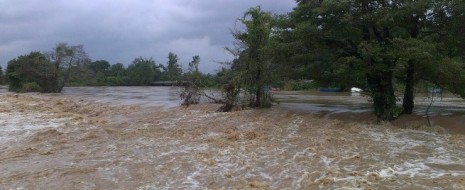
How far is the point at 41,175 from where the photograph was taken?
907 centimetres

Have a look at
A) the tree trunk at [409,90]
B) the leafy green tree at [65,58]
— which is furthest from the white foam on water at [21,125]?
the leafy green tree at [65,58]

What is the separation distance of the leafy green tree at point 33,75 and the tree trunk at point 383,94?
4970cm

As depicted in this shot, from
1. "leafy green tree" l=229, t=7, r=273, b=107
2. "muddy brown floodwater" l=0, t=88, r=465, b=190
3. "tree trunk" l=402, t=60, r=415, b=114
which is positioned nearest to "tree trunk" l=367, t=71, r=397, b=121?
"tree trunk" l=402, t=60, r=415, b=114

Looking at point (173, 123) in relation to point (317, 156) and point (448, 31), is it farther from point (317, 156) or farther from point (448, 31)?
point (448, 31)

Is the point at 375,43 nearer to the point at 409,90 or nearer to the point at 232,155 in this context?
the point at 409,90

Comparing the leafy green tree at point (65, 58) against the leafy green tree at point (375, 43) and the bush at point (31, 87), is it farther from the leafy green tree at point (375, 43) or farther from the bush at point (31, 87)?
the leafy green tree at point (375, 43)

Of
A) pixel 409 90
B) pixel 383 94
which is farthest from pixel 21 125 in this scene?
pixel 409 90

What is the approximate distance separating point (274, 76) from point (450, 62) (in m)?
7.91

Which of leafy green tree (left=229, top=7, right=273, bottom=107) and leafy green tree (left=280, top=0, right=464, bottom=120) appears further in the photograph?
leafy green tree (left=229, top=7, right=273, bottom=107)

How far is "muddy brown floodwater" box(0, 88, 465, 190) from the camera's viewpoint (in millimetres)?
8344

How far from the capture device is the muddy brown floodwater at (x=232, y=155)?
27.4 ft

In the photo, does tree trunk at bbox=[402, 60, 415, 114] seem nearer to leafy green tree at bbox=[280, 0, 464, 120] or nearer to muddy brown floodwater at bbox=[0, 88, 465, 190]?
leafy green tree at bbox=[280, 0, 464, 120]

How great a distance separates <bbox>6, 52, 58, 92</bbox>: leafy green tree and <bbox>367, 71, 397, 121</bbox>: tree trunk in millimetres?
49699

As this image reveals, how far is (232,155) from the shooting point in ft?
35.8
